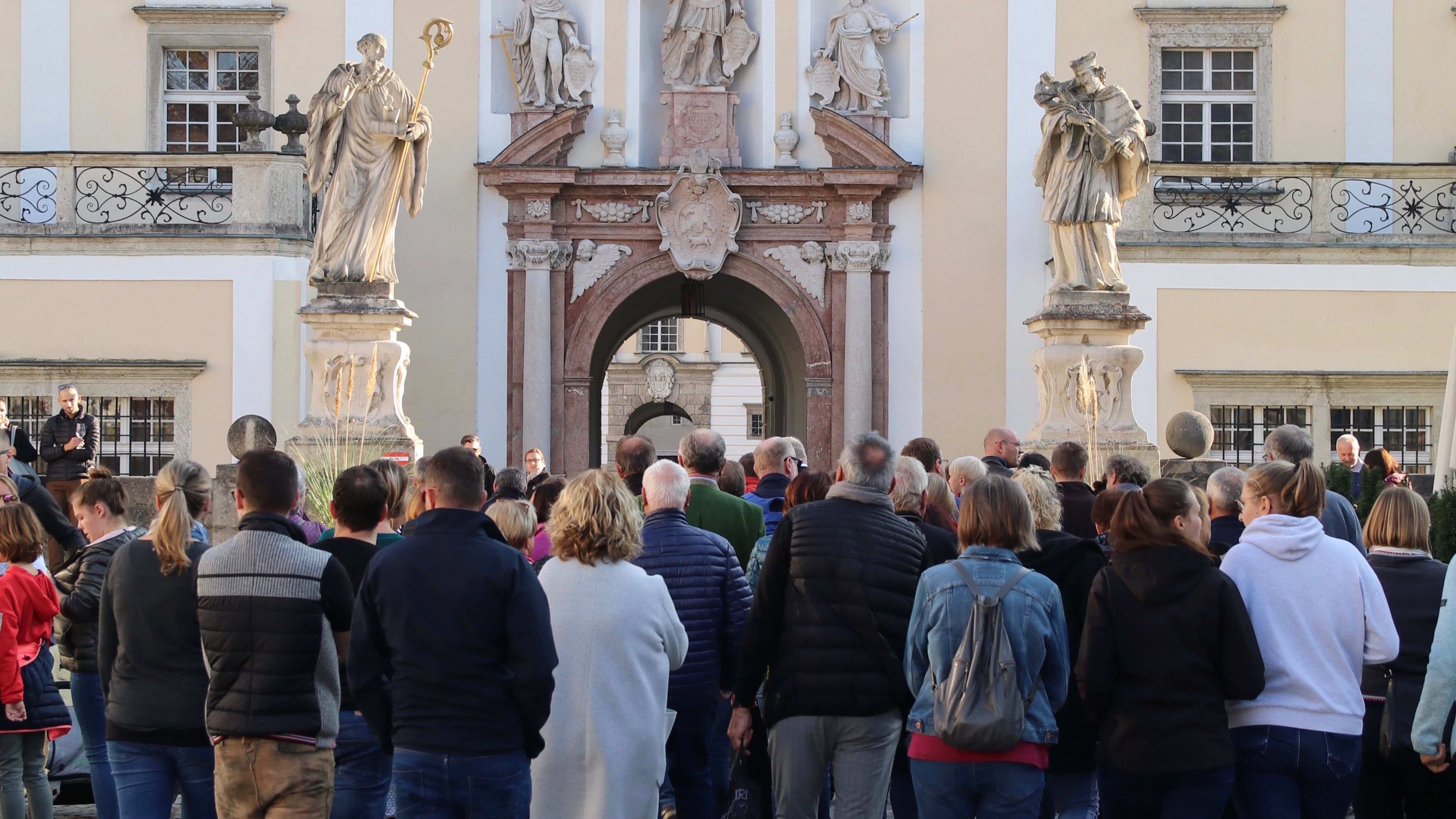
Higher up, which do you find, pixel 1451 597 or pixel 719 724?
pixel 1451 597

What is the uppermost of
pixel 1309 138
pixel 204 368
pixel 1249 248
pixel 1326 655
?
pixel 1309 138

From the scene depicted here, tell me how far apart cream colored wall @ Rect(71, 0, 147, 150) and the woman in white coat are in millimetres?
13560

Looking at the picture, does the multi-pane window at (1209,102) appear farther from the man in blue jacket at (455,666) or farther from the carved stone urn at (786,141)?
the man in blue jacket at (455,666)

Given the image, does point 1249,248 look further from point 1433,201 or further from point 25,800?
point 25,800

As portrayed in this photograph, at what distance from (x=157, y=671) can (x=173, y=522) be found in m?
0.48

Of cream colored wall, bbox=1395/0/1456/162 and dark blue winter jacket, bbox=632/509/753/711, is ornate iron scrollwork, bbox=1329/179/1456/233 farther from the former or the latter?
dark blue winter jacket, bbox=632/509/753/711

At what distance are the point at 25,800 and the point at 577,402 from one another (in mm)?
10319

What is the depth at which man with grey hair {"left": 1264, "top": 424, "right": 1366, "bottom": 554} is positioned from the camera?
7090 millimetres

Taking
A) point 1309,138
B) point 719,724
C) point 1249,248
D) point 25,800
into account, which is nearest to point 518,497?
point 719,724

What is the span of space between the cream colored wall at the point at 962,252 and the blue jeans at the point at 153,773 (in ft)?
39.5

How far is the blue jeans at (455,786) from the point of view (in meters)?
4.60

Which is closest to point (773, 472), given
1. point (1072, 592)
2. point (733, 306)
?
point (1072, 592)

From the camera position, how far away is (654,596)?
5031 mm

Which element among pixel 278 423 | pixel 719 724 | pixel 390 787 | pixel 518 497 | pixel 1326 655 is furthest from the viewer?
A: pixel 278 423
